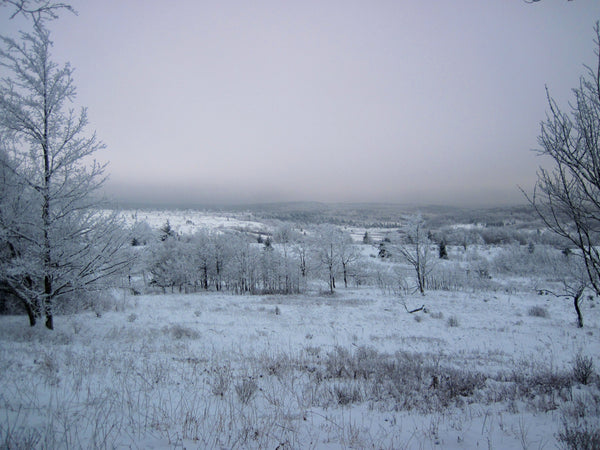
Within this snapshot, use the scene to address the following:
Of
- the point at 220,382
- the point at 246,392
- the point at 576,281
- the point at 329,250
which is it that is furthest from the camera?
the point at 329,250

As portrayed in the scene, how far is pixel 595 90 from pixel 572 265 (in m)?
24.1

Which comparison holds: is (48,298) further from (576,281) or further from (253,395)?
(576,281)

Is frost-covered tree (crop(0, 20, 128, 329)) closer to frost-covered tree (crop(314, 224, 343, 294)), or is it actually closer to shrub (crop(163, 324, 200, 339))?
shrub (crop(163, 324, 200, 339))

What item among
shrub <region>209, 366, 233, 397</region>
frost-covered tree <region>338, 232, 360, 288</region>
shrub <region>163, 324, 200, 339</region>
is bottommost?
frost-covered tree <region>338, 232, 360, 288</region>

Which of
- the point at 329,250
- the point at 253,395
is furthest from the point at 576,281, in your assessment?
the point at 329,250

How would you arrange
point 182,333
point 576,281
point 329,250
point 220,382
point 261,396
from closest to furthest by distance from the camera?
point 261,396 → point 220,382 → point 182,333 → point 576,281 → point 329,250

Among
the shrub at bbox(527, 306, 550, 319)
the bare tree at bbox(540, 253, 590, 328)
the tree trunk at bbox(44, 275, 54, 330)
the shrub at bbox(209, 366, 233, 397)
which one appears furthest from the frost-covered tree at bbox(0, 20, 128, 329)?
the shrub at bbox(527, 306, 550, 319)

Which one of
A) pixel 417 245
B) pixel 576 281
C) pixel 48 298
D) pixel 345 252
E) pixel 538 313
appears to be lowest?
pixel 538 313

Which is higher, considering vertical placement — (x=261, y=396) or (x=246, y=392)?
(x=246, y=392)

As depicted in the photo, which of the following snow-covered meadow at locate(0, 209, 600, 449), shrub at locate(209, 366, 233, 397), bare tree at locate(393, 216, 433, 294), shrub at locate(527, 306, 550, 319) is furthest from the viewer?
bare tree at locate(393, 216, 433, 294)

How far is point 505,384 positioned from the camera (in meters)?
5.68

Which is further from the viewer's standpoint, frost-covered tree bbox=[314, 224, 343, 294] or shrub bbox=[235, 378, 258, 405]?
frost-covered tree bbox=[314, 224, 343, 294]

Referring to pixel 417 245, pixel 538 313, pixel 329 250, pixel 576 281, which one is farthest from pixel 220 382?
pixel 329 250

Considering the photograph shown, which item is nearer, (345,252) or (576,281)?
(576,281)
